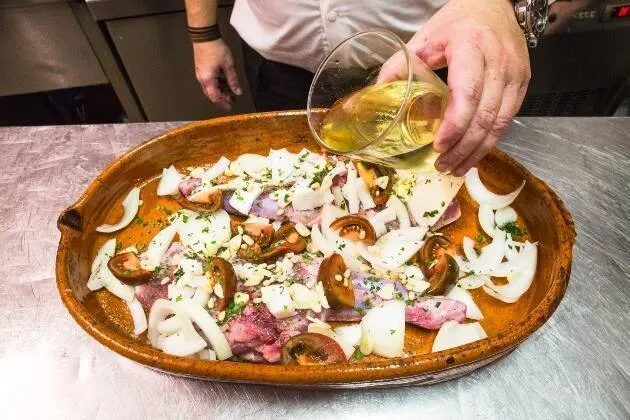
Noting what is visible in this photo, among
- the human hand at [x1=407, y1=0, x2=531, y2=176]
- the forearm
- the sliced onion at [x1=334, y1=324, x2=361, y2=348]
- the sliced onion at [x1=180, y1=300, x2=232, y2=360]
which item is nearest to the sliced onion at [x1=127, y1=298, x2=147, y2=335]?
the sliced onion at [x1=180, y1=300, x2=232, y2=360]

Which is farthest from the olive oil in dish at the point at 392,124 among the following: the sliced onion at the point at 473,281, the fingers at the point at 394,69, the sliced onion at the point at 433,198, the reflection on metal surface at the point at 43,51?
the reflection on metal surface at the point at 43,51

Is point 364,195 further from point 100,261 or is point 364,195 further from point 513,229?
point 100,261

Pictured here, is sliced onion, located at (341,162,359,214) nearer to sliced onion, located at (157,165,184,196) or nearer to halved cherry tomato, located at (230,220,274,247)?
halved cherry tomato, located at (230,220,274,247)

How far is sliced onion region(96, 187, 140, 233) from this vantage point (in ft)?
4.51

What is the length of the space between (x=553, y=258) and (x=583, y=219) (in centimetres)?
39

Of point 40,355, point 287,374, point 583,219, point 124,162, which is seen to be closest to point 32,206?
point 124,162

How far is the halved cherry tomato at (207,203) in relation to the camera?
139cm

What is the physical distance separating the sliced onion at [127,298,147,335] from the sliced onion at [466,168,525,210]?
100 cm

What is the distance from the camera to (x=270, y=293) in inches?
46.3

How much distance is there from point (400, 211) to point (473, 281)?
0.29 meters

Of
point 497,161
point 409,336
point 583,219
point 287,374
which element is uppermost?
point 287,374

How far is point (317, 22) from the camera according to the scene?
1599mm

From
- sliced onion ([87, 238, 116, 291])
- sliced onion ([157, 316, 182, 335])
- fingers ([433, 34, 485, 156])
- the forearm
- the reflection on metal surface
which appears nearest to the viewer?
fingers ([433, 34, 485, 156])

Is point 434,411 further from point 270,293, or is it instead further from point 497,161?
point 497,161
